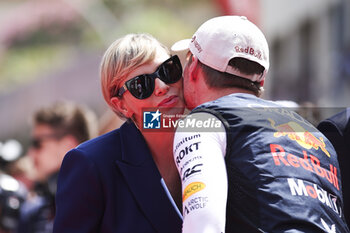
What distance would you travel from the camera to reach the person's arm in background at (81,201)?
288 centimetres

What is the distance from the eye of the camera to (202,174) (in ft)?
8.05

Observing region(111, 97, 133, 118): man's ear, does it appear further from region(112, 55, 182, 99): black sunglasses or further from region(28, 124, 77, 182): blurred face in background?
region(28, 124, 77, 182): blurred face in background

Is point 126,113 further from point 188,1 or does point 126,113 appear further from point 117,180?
point 188,1

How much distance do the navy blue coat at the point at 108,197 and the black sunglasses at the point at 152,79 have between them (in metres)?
0.34

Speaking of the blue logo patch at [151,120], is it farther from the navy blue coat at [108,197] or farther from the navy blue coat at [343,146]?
the navy blue coat at [343,146]

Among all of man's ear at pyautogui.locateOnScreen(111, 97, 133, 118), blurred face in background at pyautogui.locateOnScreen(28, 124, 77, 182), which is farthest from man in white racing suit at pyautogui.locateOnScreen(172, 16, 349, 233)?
blurred face in background at pyautogui.locateOnScreen(28, 124, 77, 182)

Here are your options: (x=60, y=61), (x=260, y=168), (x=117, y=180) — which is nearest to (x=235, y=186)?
(x=260, y=168)

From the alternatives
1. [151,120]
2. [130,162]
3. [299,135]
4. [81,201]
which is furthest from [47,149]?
[299,135]

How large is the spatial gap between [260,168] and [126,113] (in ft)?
3.27

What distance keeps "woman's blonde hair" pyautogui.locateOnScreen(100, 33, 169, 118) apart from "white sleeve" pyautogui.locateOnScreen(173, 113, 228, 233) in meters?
0.68

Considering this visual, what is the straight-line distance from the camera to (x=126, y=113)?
3334mm

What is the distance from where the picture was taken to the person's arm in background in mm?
2885

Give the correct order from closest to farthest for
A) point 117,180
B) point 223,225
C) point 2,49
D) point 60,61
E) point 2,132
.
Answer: point 223,225
point 117,180
point 2,132
point 60,61
point 2,49

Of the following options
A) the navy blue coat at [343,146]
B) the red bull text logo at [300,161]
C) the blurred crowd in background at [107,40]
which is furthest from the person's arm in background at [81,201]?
the blurred crowd in background at [107,40]
